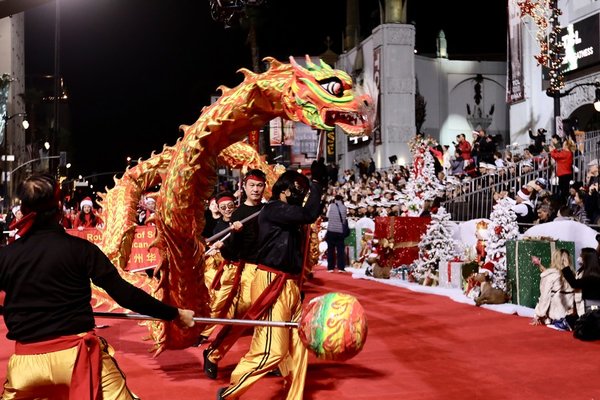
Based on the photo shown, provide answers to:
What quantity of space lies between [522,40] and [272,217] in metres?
22.8

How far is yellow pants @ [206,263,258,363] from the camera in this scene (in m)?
6.58

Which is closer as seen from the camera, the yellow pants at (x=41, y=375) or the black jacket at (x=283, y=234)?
the yellow pants at (x=41, y=375)

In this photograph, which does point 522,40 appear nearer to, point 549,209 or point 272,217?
point 549,209

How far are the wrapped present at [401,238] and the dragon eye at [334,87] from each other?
37.9 ft

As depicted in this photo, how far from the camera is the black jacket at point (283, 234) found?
5.83m

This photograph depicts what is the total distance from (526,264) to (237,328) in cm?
584

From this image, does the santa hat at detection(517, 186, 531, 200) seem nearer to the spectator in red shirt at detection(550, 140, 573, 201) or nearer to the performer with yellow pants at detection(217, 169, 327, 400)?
the spectator in red shirt at detection(550, 140, 573, 201)

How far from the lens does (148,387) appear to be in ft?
21.8

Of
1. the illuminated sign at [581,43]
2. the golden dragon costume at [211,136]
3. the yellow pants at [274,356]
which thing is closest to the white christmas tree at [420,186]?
the illuminated sign at [581,43]

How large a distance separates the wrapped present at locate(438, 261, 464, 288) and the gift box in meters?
2.18

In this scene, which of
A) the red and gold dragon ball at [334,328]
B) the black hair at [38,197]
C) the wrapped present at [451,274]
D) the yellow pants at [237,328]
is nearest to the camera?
the black hair at [38,197]

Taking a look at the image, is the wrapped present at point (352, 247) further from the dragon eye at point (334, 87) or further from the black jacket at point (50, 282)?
the black jacket at point (50, 282)

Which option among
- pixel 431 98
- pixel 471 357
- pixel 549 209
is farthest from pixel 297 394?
pixel 431 98

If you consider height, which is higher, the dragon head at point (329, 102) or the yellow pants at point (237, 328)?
the dragon head at point (329, 102)
